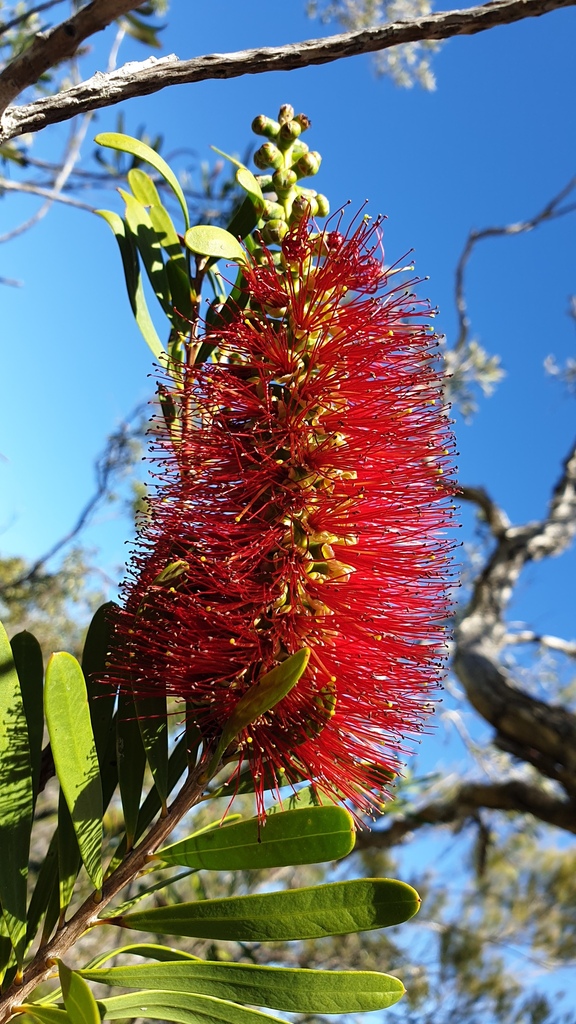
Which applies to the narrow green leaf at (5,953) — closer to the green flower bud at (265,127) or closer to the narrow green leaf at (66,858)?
the narrow green leaf at (66,858)

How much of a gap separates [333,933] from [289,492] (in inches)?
16.7

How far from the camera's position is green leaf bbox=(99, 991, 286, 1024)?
2.37ft

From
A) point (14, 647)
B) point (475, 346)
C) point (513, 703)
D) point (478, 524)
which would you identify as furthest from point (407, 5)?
point (14, 647)

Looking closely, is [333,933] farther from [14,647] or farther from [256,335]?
[256,335]

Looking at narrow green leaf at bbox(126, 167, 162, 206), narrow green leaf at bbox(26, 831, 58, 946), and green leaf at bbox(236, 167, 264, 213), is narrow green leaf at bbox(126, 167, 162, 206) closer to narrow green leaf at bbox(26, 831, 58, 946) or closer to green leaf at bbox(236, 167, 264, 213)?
green leaf at bbox(236, 167, 264, 213)

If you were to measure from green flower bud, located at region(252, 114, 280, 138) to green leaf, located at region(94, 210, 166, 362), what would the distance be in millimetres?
216

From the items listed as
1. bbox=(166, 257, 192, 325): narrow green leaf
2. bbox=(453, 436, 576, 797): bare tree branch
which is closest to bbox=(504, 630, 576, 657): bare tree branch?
bbox=(453, 436, 576, 797): bare tree branch

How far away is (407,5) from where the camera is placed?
5.86 m

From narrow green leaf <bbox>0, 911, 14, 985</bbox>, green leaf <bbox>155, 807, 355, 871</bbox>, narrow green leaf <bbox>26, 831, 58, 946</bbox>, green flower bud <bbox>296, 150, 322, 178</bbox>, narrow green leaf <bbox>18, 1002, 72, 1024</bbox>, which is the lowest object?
narrow green leaf <bbox>18, 1002, 72, 1024</bbox>

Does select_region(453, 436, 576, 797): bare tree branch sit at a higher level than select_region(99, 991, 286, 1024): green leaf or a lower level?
higher

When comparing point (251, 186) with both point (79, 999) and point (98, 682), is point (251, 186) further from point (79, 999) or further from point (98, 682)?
point (79, 999)

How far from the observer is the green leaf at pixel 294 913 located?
28.0 inches

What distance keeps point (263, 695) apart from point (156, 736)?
208 millimetres

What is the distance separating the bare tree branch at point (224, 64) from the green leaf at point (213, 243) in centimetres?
15
